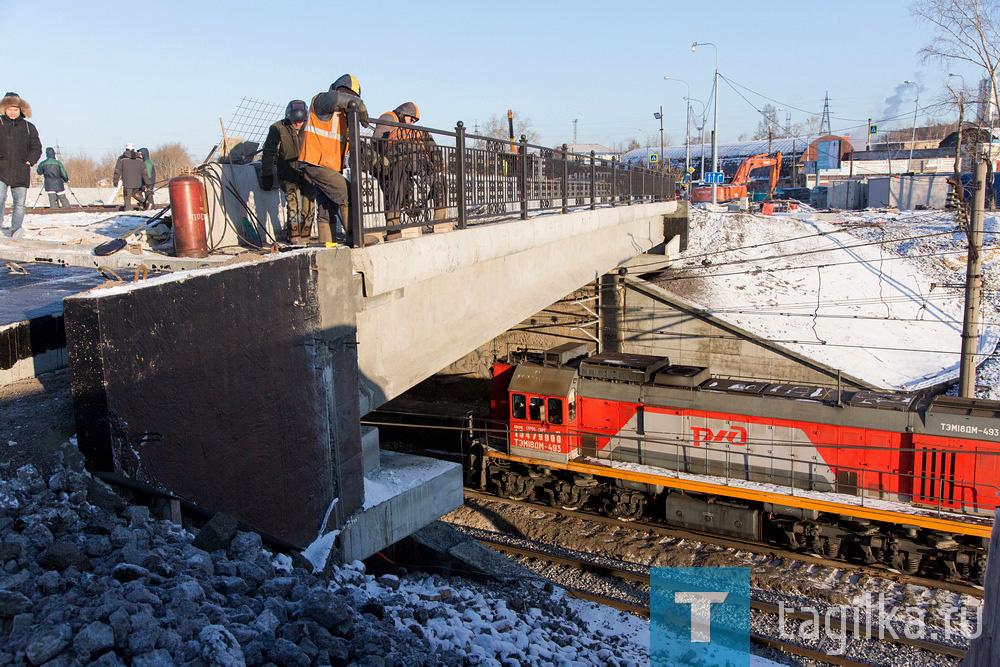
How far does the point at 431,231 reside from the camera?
28.1 feet

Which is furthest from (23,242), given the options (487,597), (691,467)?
(691,467)

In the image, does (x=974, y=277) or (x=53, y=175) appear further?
(x=53, y=175)

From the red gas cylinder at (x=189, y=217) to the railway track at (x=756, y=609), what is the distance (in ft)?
25.6

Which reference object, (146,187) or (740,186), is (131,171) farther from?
(740,186)

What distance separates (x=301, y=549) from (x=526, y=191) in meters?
7.07

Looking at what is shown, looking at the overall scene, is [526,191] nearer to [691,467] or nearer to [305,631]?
[691,467]

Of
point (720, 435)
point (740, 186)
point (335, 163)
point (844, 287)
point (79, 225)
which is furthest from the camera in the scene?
point (740, 186)

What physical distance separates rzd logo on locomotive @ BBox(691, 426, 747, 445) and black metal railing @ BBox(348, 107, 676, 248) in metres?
5.41

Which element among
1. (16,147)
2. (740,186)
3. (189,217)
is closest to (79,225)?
(16,147)

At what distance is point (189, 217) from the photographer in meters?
7.77

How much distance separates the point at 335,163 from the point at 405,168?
0.93 metres

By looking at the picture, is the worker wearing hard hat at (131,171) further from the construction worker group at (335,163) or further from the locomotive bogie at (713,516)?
the locomotive bogie at (713,516)

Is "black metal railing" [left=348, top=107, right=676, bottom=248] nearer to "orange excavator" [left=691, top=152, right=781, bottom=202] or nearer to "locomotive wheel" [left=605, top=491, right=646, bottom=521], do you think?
"locomotive wheel" [left=605, top=491, right=646, bottom=521]

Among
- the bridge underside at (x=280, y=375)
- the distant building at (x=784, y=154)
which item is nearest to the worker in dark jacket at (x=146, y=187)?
the bridge underside at (x=280, y=375)
